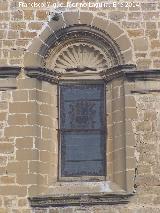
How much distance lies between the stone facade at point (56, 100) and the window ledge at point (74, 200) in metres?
0.01

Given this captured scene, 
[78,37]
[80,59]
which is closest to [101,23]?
[78,37]

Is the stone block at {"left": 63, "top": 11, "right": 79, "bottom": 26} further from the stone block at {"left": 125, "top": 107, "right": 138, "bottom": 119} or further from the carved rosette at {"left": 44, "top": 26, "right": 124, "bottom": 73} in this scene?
the stone block at {"left": 125, "top": 107, "right": 138, "bottom": 119}

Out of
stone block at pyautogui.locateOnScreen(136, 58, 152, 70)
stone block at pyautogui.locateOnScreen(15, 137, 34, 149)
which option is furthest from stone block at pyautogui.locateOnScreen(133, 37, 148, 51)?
stone block at pyautogui.locateOnScreen(15, 137, 34, 149)

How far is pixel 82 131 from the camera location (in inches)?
397

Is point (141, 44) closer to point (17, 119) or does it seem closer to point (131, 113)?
point (131, 113)

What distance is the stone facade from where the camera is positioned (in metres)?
9.52

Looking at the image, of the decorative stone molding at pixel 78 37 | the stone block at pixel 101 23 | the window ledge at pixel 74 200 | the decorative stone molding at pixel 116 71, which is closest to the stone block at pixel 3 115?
the decorative stone molding at pixel 78 37

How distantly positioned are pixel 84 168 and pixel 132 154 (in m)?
0.77

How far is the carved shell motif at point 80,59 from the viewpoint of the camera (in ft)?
34.1

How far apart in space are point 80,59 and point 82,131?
114 cm

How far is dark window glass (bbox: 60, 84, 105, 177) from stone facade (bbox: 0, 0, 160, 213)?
5.0 inches

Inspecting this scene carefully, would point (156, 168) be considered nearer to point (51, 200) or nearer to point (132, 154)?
point (132, 154)

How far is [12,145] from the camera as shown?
9758 mm

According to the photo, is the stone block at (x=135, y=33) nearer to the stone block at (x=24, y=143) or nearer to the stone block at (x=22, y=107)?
the stone block at (x=22, y=107)
